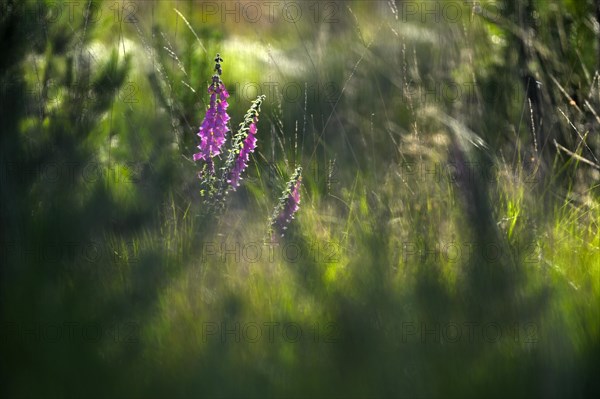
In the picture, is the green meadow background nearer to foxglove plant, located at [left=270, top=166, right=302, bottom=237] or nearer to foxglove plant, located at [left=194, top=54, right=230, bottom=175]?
foxglove plant, located at [left=270, top=166, right=302, bottom=237]

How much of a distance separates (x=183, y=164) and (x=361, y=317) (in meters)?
0.89

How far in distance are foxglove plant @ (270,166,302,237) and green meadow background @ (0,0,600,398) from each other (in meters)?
0.03

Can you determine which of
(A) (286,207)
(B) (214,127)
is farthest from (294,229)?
(B) (214,127)

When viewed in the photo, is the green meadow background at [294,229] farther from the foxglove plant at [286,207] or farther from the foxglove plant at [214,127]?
the foxglove plant at [214,127]

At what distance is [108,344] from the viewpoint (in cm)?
204

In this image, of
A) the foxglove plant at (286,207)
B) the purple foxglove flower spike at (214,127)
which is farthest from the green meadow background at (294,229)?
the purple foxglove flower spike at (214,127)

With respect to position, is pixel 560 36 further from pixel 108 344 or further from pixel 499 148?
pixel 108 344

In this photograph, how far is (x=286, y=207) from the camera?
2.41 metres

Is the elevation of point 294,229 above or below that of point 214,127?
below

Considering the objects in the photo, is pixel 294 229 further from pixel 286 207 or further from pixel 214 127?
pixel 214 127

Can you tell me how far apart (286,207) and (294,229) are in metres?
0.13

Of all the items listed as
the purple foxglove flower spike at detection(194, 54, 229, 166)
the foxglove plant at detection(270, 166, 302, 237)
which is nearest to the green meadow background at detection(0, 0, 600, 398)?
the foxglove plant at detection(270, 166, 302, 237)

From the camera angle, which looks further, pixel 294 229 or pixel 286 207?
pixel 286 207

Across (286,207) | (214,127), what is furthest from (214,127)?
(286,207)
